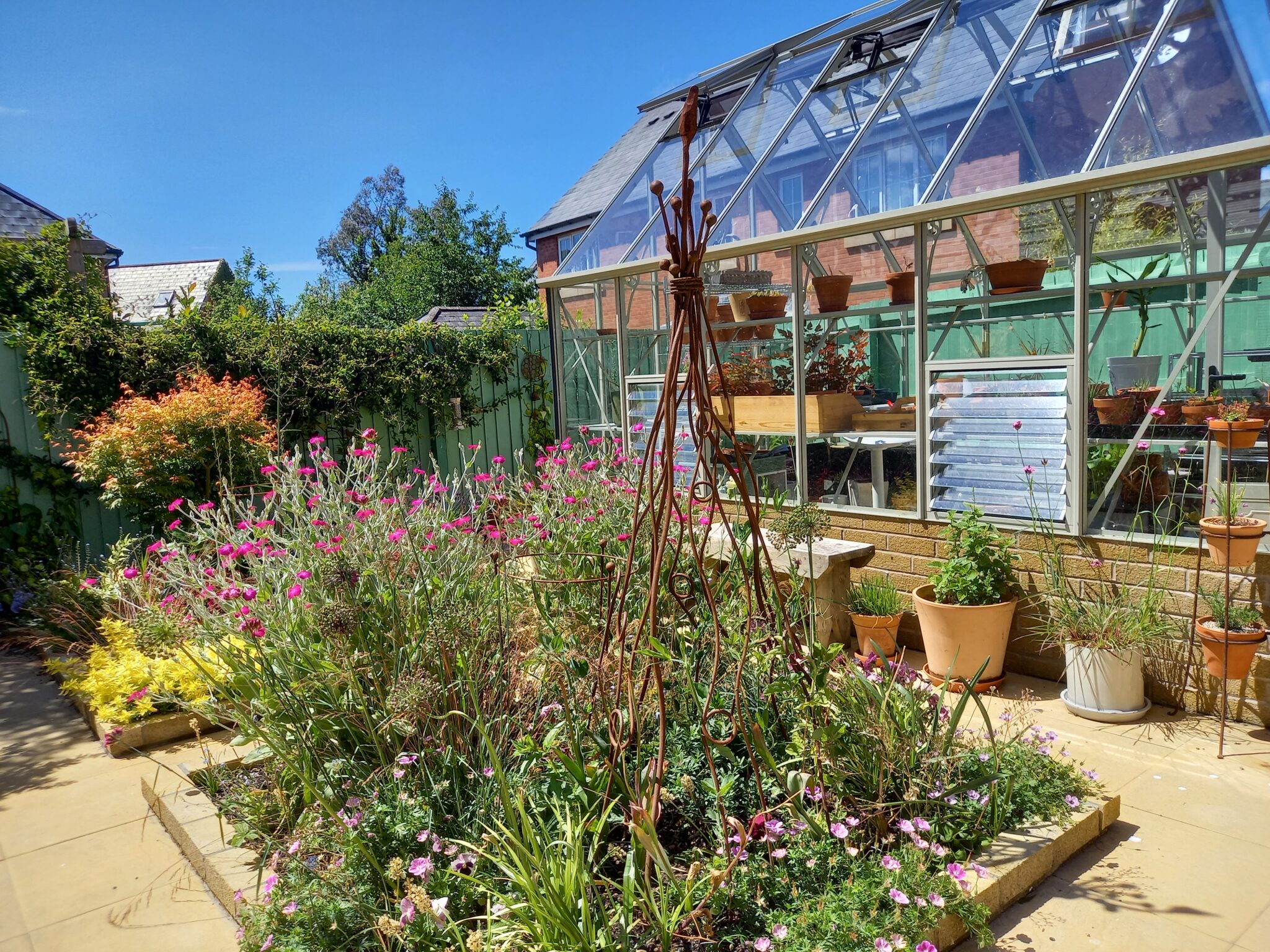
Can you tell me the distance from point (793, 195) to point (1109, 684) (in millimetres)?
3430

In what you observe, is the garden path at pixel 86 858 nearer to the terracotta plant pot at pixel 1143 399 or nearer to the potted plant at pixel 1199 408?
the terracotta plant pot at pixel 1143 399

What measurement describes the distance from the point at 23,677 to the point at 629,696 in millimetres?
4803

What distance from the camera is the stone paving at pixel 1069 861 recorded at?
2205mm

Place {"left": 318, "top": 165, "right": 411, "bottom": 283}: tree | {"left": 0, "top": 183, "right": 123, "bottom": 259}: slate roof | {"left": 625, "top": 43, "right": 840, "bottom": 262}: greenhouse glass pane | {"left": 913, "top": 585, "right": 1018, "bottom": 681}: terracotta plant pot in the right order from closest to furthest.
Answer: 1. {"left": 913, "top": 585, "right": 1018, "bottom": 681}: terracotta plant pot
2. {"left": 625, "top": 43, "right": 840, "bottom": 262}: greenhouse glass pane
3. {"left": 0, "top": 183, "right": 123, "bottom": 259}: slate roof
4. {"left": 318, "top": 165, "right": 411, "bottom": 283}: tree

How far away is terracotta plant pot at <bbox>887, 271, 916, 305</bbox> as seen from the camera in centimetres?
483

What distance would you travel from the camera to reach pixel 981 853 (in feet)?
7.50

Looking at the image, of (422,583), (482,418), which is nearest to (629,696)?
(422,583)

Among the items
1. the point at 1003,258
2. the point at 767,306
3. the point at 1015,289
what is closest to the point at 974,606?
the point at 1015,289

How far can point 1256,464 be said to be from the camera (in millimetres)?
3709

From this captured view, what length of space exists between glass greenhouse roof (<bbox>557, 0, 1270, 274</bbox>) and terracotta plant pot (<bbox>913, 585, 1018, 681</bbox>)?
2.11 meters

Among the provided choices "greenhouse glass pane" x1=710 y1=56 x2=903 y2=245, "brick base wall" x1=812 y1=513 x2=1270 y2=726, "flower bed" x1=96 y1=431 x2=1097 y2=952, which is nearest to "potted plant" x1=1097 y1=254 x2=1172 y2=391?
"brick base wall" x1=812 y1=513 x2=1270 y2=726

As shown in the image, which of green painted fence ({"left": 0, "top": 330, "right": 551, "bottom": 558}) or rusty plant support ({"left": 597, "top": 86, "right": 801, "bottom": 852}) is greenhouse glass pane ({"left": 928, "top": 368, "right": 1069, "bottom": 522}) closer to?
rusty plant support ({"left": 597, "top": 86, "right": 801, "bottom": 852})

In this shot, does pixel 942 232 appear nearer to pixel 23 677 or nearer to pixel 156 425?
pixel 156 425

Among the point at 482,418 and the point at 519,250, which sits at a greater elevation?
the point at 519,250
